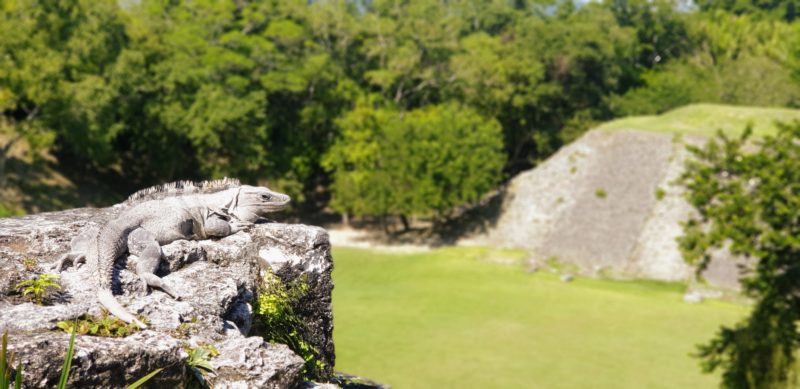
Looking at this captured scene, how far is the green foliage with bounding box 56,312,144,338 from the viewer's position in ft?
16.1

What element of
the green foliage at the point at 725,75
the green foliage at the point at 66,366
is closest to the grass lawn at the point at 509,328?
the green foliage at the point at 66,366

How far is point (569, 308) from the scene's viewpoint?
28.4 metres

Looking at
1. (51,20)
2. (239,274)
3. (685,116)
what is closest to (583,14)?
(685,116)

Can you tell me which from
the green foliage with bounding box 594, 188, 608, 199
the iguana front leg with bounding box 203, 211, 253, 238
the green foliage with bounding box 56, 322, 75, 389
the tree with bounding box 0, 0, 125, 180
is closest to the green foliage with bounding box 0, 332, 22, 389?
the green foliage with bounding box 56, 322, 75, 389

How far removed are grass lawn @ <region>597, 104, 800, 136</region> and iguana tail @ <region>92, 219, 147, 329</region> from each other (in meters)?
41.3

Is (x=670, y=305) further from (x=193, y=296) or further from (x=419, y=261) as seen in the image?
(x=193, y=296)

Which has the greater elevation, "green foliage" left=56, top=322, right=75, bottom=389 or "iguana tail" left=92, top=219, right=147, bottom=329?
"iguana tail" left=92, top=219, right=147, bottom=329

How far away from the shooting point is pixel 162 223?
6582 millimetres

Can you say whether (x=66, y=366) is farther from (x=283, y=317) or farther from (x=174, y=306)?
(x=283, y=317)

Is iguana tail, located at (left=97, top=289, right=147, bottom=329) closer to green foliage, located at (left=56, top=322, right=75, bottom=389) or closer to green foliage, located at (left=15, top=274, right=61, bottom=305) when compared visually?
green foliage, located at (left=15, top=274, right=61, bottom=305)

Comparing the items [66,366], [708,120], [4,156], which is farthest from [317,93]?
[66,366]

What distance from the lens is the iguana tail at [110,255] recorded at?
521cm

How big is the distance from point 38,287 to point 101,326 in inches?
27.2

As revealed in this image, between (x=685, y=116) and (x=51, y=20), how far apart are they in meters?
36.9
